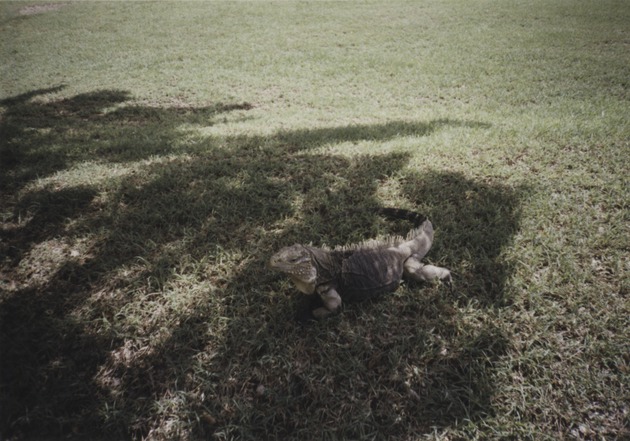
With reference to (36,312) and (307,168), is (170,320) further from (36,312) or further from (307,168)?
(307,168)


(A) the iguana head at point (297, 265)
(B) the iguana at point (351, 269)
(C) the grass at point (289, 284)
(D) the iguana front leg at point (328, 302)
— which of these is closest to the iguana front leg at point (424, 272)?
(B) the iguana at point (351, 269)

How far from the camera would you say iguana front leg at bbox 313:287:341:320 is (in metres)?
2.73

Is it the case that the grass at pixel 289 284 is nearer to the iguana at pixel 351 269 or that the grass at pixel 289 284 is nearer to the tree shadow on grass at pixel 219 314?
the tree shadow on grass at pixel 219 314

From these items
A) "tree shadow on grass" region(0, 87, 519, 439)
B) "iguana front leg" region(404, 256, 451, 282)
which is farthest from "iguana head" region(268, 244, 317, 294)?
"iguana front leg" region(404, 256, 451, 282)

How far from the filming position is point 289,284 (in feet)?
10.2

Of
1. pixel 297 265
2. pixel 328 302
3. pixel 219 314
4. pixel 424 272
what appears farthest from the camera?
pixel 424 272

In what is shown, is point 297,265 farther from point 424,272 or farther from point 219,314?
point 424,272

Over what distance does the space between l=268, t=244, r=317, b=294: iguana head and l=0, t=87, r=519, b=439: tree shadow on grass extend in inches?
17.0

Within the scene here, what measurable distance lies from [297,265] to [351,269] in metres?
0.51

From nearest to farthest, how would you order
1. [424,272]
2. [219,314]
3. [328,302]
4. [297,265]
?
[297,265] < [328,302] < [219,314] < [424,272]

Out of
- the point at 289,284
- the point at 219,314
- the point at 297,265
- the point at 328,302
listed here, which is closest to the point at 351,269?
the point at 328,302

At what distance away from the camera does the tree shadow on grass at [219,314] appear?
2.29m

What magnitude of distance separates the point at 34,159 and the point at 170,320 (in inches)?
185

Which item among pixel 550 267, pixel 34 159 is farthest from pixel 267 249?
pixel 34 159
